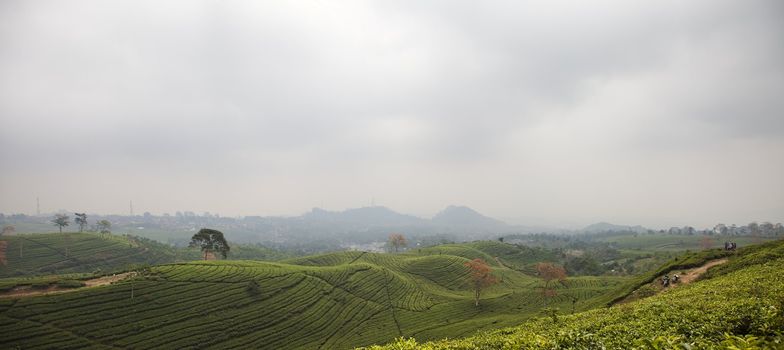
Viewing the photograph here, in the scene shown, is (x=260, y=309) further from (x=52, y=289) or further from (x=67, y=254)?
(x=67, y=254)

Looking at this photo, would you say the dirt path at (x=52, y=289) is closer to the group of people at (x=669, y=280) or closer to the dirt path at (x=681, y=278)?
the dirt path at (x=681, y=278)

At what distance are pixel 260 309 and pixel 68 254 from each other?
110 metres

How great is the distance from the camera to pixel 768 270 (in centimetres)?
2303

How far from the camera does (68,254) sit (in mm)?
119375

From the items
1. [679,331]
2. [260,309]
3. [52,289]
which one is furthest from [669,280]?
[52,289]

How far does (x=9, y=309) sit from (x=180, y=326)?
921 inches

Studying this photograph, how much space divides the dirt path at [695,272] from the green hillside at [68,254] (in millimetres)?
136863

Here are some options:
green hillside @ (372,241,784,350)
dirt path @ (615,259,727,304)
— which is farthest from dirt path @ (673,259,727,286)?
green hillside @ (372,241,784,350)

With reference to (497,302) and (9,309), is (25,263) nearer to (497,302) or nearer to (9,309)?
(9,309)

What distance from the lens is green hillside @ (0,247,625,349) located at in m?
48.8

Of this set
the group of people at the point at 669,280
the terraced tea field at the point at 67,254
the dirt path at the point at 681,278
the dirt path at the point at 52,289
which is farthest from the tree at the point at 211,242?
the group of people at the point at 669,280

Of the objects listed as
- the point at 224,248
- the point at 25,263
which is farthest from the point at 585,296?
the point at 25,263

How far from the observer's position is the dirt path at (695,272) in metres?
34.1

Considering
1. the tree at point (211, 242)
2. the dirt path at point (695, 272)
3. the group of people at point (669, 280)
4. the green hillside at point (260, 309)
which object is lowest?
the green hillside at point (260, 309)
